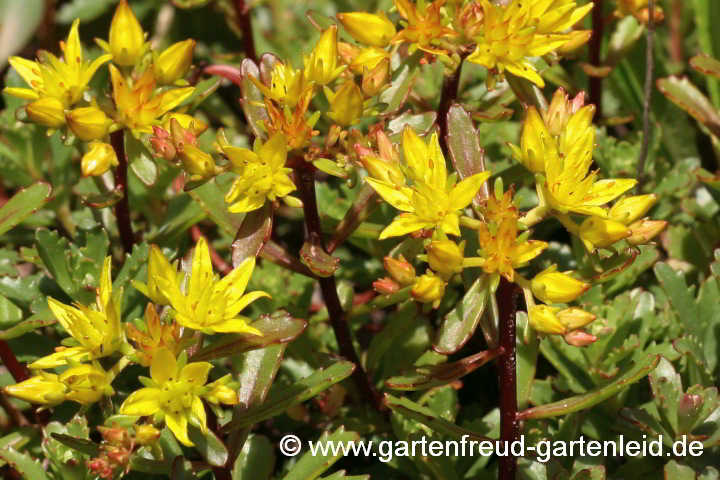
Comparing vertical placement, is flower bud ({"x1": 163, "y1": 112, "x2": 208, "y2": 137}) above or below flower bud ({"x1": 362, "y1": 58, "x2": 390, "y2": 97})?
below

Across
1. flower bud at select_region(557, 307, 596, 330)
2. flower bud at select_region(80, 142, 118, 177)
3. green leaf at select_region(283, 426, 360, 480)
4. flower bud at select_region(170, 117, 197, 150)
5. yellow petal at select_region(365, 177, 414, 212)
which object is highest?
flower bud at select_region(170, 117, 197, 150)

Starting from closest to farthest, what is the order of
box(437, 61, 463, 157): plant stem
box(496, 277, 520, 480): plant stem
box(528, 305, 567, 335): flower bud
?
box(528, 305, 567, 335): flower bud, box(496, 277, 520, 480): plant stem, box(437, 61, 463, 157): plant stem

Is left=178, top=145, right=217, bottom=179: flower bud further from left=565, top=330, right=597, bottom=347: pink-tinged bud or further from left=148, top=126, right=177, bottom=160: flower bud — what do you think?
left=565, top=330, right=597, bottom=347: pink-tinged bud

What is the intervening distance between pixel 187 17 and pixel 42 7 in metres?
0.51

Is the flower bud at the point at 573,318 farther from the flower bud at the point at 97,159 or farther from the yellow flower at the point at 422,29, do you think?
the flower bud at the point at 97,159

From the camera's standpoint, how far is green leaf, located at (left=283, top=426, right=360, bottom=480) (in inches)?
58.2

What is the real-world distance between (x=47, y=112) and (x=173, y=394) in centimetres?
64

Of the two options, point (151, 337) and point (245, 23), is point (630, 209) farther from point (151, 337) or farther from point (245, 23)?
point (245, 23)

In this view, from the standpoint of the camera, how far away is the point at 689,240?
2.16m

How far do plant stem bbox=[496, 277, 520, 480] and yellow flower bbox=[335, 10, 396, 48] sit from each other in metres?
0.57

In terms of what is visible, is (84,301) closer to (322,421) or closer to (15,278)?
(15,278)

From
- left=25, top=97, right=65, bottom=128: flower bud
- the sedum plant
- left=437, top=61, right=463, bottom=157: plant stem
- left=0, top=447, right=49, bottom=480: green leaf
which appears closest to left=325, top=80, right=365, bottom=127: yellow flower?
the sedum plant

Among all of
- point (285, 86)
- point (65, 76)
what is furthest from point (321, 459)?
point (65, 76)

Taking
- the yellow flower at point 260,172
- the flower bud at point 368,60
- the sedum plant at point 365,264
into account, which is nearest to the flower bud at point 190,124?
the sedum plant at point 365,264
